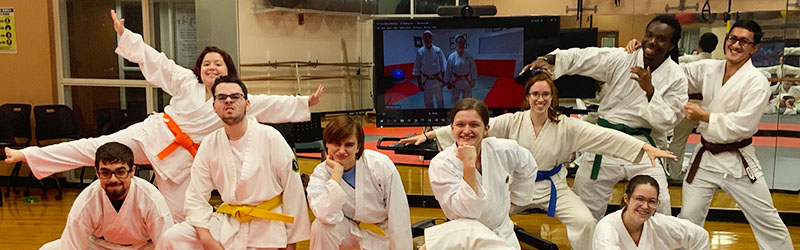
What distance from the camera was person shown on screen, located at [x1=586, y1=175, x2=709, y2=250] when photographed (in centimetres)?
300

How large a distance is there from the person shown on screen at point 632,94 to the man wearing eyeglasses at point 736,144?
Result: 0.15 meters

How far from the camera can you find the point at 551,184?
3.66 metres

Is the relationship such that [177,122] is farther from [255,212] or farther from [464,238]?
[464,238]

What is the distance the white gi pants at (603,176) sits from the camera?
3678 millimetres

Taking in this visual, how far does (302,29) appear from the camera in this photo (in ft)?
25.8

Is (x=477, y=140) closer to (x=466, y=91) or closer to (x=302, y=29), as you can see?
(x=466, y=91)

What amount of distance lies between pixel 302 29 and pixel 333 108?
102 cm

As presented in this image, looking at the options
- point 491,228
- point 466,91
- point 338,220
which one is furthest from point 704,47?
point 338,220

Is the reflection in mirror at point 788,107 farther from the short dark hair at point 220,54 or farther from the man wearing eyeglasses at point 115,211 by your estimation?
the man wearing eyeglasses at point 115,211

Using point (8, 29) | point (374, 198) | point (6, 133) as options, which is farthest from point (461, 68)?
point (8, 29)

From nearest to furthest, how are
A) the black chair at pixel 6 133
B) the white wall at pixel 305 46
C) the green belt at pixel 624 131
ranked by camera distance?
the green belt at pixel 624 131, the black chair at pixel 6 133, the white wall at pixel 305 46

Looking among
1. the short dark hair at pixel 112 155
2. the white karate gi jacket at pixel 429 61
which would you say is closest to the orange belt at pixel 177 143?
the short dark hair at pixel 112 155

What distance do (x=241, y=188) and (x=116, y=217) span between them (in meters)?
0.57

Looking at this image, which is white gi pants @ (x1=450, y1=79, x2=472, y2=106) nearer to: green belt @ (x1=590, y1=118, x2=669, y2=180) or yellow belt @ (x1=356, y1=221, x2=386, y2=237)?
green belt @ (x1=590, y1=118, x2=669, y2=180)
